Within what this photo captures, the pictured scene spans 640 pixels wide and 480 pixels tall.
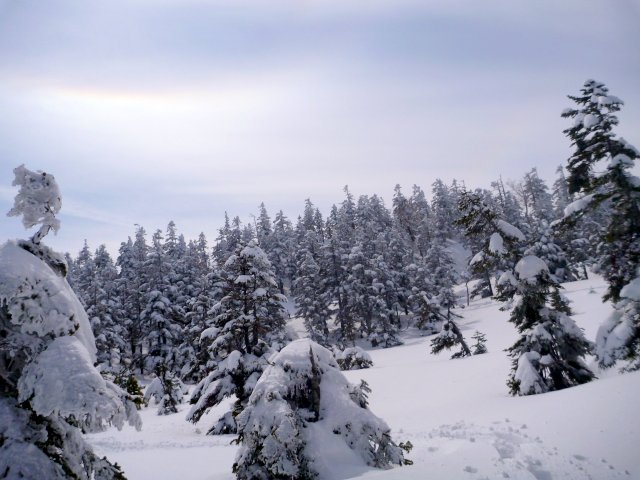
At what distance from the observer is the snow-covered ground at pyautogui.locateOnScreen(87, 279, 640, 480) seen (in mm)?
7398

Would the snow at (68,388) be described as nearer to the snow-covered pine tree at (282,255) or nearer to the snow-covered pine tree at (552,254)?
the snow-covered pine tree at (552,254)

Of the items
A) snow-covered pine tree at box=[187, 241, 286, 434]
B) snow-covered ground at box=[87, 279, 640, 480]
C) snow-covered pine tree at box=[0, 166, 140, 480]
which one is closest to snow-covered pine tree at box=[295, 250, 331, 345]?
snow-covered ground at box=[87, 279, 640, 480]

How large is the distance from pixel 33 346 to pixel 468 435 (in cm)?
1032

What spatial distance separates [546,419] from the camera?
10289 mm

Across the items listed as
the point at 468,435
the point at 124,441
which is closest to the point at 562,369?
the point at 468,435

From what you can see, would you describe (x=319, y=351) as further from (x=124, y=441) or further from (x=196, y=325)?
(x=196, y=325)

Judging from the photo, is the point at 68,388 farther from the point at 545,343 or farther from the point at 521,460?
the point at 545,343

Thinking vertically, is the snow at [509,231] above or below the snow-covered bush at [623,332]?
above

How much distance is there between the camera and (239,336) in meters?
20.4

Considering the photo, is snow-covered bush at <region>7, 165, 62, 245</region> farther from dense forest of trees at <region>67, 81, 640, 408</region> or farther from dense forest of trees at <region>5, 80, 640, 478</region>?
dense forest of trees at <region>67, 81, 640, 408</region>

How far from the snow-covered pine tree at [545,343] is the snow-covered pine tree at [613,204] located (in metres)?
2.55

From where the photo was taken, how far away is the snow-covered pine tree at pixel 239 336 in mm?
18109

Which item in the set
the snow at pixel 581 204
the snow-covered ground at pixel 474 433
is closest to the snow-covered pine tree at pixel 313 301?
the snow-covered ground at pixel 474 433

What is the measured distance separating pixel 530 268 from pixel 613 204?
12.3 feet
